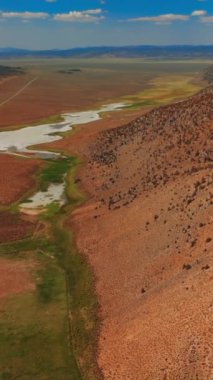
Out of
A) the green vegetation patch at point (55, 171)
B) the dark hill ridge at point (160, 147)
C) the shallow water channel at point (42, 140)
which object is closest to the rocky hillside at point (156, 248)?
the dark hill ridge at point (160, 147)

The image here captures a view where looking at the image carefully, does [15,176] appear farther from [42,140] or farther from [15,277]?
[15,277]

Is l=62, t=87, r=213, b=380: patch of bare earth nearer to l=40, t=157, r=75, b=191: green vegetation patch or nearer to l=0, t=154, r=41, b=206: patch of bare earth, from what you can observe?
l=40, t=157, r=75, b=191: green vegetation patch

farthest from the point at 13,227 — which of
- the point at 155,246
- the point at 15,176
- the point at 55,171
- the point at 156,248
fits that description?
the point at 55,171

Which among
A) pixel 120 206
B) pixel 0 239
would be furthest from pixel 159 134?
pixel 0 239

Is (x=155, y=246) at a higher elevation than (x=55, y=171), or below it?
higher

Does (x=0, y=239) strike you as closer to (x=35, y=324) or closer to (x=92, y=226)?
(x=92, y=226)

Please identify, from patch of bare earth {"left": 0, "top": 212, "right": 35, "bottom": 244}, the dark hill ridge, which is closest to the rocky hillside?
the dark hill ridge
